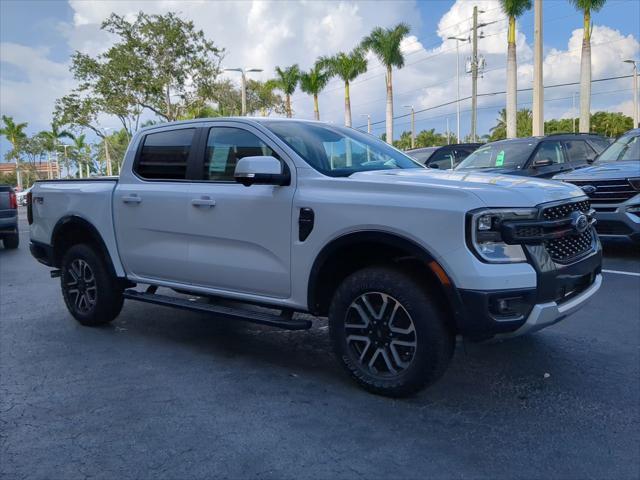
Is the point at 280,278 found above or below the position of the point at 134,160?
below

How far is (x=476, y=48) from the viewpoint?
3247cm

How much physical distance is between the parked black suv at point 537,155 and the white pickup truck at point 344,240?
641 centimetres

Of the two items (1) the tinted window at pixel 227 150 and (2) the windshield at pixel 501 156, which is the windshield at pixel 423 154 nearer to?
(2) the windshield at pixel 501 156

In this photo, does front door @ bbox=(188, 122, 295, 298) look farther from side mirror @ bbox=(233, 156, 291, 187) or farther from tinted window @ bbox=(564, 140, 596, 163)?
tinted window @ bbox=(564, 140, 596, 163)

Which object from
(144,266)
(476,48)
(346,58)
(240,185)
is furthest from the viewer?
(346,58)

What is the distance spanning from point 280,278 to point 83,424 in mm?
1521

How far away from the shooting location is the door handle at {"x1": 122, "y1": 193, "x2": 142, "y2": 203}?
199 inches

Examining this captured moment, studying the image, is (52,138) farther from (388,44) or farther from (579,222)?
(579,222)

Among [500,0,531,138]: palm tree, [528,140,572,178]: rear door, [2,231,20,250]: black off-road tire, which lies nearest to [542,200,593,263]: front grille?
[528,140,572,178]: rear door

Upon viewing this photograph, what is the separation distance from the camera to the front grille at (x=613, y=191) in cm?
799

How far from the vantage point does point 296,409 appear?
11.9 ft

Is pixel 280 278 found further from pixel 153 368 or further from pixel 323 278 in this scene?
pixel 153 368

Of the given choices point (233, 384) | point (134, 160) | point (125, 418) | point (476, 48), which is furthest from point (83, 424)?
point (476, 48)

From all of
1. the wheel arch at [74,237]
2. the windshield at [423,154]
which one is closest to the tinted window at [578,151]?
the windshield at [423,154]
